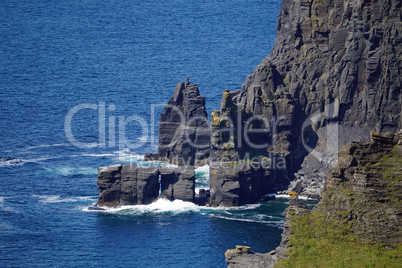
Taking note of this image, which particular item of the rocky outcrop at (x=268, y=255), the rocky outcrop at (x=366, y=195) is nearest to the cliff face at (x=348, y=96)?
the rocky outcrop at (x=268, y=255)

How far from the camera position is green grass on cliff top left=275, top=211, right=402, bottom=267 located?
88.4m

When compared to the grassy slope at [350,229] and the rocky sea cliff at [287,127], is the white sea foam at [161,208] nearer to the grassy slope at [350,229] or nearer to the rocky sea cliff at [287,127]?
the rocky sea cliff at [287,127]

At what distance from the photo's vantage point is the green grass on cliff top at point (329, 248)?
88.4 metres

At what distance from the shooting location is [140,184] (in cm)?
17050

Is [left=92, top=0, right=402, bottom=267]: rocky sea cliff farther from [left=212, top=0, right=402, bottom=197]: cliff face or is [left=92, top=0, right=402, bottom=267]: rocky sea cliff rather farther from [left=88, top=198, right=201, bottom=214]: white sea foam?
[left=88, top=198, right=201, bottom=214]: white sea foam

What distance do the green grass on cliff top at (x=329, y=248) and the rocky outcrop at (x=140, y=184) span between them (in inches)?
2925

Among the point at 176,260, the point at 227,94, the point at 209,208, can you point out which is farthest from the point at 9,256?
the point at 227,94

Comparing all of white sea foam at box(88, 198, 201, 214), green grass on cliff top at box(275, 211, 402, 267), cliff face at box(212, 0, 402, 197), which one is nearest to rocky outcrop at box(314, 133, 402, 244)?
green grass on cliff top at box(275, 211, 402, 267)

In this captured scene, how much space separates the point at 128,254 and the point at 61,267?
533 inches

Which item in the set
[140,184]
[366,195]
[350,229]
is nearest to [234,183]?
[140,184]

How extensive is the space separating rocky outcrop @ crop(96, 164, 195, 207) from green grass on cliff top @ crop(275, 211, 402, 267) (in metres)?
74.3

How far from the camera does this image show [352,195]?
9356cm

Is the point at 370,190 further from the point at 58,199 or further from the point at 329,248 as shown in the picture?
the point at 58,199

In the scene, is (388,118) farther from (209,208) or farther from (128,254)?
(128,254)
